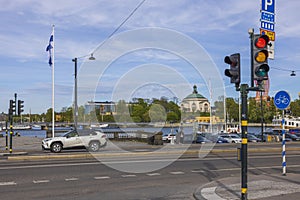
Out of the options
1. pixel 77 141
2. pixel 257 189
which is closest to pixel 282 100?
pixel 257 189

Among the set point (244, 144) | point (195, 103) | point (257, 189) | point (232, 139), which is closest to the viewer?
point (244, 144)

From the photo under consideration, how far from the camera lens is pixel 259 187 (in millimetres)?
10430

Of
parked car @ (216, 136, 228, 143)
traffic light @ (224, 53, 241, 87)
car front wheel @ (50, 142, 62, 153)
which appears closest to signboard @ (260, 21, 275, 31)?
traffic light @ (224, 53, 241, 87)

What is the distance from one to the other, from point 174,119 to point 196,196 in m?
32.9

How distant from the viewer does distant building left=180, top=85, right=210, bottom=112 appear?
4150 cm

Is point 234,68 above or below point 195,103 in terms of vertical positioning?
below

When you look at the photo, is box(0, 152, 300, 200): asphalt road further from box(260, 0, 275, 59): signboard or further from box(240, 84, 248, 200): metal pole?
box(260, 0, 275, 59): signboard

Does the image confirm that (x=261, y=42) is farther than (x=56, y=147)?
No

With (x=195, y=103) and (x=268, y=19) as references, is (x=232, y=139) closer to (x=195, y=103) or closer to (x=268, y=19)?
(x=195, y=103)

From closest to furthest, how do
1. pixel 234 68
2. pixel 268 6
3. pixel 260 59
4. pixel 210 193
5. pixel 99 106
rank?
1. pixel 260 59
2. pixel 234 68
3. pixel 210 193
4. pixel 268 6
5. pixel 99 106

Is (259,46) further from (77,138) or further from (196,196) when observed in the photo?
(77,138)

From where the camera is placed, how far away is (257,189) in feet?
33.2

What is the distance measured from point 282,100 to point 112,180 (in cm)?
665

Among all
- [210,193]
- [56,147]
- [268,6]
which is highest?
[268,6]
